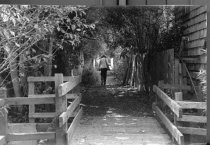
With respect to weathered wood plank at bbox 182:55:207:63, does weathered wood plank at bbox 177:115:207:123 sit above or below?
below

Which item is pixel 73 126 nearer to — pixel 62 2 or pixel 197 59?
pixel 62 2

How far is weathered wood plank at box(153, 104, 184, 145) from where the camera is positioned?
331 centimetres

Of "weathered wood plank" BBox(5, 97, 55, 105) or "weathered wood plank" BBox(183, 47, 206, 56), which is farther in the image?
"weathered wood plank" BBox(183, 47, 206, 56)

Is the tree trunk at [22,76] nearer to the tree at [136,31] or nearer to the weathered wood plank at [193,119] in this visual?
the tree at [136,31]

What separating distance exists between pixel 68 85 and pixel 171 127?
3.50 ft

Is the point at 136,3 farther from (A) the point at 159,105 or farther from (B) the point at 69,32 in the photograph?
(A) the point at 159,105

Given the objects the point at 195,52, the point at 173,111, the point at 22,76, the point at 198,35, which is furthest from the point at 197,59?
the point at 22,76

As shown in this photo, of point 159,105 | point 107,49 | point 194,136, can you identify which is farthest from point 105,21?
point 194,136

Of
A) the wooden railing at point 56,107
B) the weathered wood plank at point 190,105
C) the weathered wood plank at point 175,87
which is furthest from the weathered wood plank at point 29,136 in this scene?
the weathered wood plank at point 190,105

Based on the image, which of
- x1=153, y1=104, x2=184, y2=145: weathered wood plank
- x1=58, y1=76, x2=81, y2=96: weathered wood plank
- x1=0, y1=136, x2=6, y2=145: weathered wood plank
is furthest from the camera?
x1=153, y1=104, x2=184, y2=145: weathered wood plank

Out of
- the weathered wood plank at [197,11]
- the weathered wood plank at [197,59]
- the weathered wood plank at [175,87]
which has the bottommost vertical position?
the weathered wood plank at [175,87]

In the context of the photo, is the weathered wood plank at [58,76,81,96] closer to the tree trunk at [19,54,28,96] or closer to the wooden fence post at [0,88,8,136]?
the tree trunk at [19,54,28,96]

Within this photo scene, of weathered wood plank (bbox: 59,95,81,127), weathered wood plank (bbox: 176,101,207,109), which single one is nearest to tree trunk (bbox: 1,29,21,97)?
weathered wood plank (bbox: 59,95,81,127)

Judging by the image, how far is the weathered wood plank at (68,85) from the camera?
3.20 m
